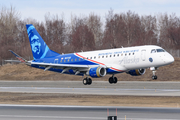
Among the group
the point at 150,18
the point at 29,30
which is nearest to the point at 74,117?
the point at 29,30

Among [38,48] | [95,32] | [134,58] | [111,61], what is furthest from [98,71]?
[95,32]

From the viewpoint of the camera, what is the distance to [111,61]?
1876 inches

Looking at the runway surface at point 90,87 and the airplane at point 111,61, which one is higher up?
the airplane at point 111,61

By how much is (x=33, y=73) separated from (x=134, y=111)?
6412 centimetres

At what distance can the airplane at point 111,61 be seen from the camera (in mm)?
44781

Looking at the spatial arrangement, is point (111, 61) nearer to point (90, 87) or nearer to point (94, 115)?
point (90, 87)

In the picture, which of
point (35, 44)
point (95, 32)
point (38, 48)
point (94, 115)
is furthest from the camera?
point (95, 32)

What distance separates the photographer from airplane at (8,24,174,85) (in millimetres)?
44781

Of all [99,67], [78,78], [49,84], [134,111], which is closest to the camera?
[134,111]

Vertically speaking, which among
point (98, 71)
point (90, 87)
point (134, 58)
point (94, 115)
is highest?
point (134, 58)

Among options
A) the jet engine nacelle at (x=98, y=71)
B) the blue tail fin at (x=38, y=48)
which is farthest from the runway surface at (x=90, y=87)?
the blue tail fin at (x=38, y=48)

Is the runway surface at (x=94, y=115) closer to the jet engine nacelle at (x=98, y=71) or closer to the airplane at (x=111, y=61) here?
the airplane at (x=111, y=61)

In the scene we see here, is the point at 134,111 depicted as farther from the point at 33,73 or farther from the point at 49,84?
the point at 33,73

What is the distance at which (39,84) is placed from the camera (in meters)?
69.8
